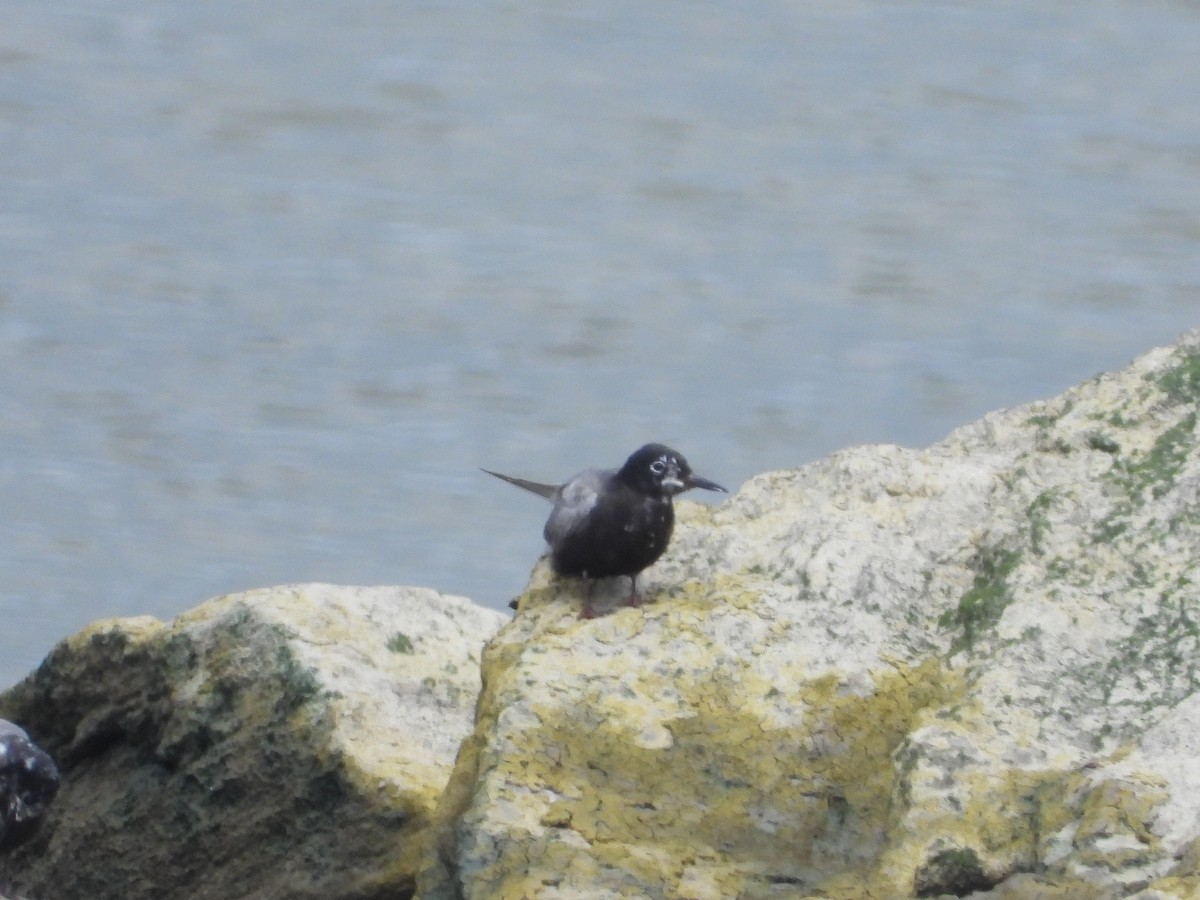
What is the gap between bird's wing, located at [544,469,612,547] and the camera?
243 inches

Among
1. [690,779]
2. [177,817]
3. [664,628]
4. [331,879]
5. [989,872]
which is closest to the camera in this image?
[989,872]

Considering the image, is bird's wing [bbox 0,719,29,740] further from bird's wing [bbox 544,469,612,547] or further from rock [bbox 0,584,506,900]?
bird's wing [bbox 544,469,612,547]

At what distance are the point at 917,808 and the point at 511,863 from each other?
2.60ft

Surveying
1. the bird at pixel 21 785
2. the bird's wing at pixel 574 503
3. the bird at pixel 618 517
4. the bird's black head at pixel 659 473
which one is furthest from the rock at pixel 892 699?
the bird at pixel 21 785

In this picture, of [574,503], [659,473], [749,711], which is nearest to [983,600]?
[749,711]

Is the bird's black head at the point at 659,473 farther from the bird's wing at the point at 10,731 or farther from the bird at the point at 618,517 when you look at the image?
the bird's wing at the point at 10,731

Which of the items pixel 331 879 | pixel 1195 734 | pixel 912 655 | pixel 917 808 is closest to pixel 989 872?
pixel 917 808

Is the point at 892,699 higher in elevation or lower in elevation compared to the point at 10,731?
higher

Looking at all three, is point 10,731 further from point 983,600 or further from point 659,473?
point 983,600

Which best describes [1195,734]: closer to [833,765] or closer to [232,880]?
[833,765]

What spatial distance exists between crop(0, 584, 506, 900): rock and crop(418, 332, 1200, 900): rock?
0.55 metres

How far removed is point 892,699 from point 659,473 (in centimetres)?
168

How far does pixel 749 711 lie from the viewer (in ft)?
15.8

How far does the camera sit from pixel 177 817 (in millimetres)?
6008
